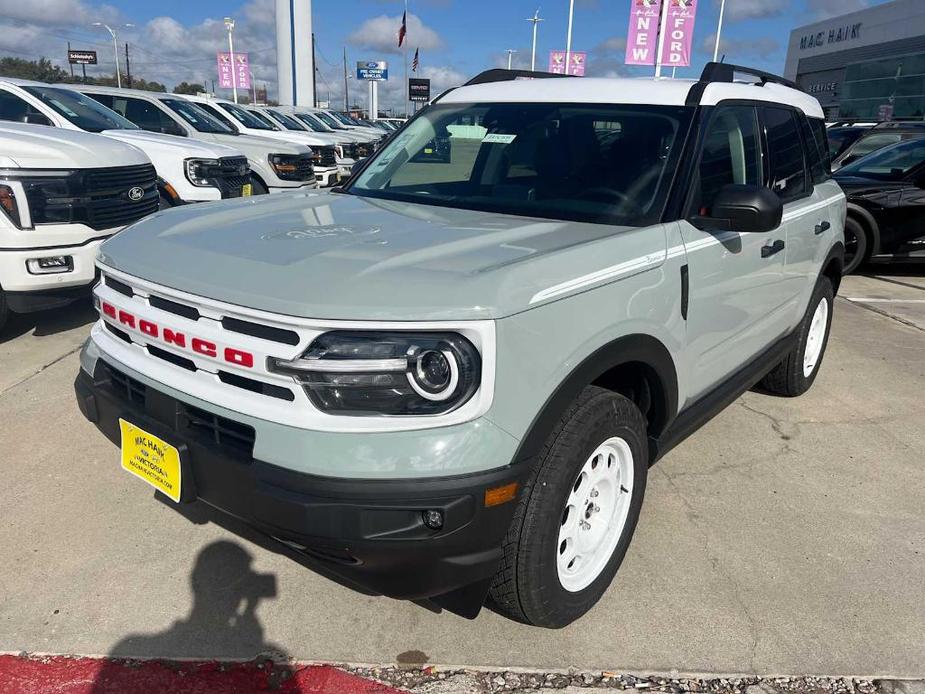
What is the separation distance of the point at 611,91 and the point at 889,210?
6.82m

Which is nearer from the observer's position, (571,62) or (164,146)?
(164,146)

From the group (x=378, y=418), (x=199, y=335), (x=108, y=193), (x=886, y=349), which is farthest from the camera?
(x=886, y=349)

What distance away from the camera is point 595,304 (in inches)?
87.9

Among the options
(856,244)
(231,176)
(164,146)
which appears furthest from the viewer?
(856,244)

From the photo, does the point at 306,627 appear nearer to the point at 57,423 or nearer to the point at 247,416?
the point at 247,416

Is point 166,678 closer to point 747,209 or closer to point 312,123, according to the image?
point 747,209

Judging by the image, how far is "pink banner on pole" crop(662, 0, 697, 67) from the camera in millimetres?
22500

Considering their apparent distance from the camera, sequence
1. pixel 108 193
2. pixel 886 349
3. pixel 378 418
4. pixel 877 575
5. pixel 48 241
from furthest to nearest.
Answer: pixel 886 349 → pixel 108 193 → pixel 48 241 → pixel 877 575 → pixel 378 418

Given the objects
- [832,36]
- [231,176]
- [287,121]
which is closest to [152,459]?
[231,176]

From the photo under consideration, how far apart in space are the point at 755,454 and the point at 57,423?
3.93 metres

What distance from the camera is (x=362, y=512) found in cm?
184

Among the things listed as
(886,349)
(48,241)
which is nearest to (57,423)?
(48,241)

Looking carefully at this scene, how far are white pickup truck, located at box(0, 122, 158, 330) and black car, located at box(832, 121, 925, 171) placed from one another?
10568mm

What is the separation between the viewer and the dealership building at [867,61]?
4541 centimetres
